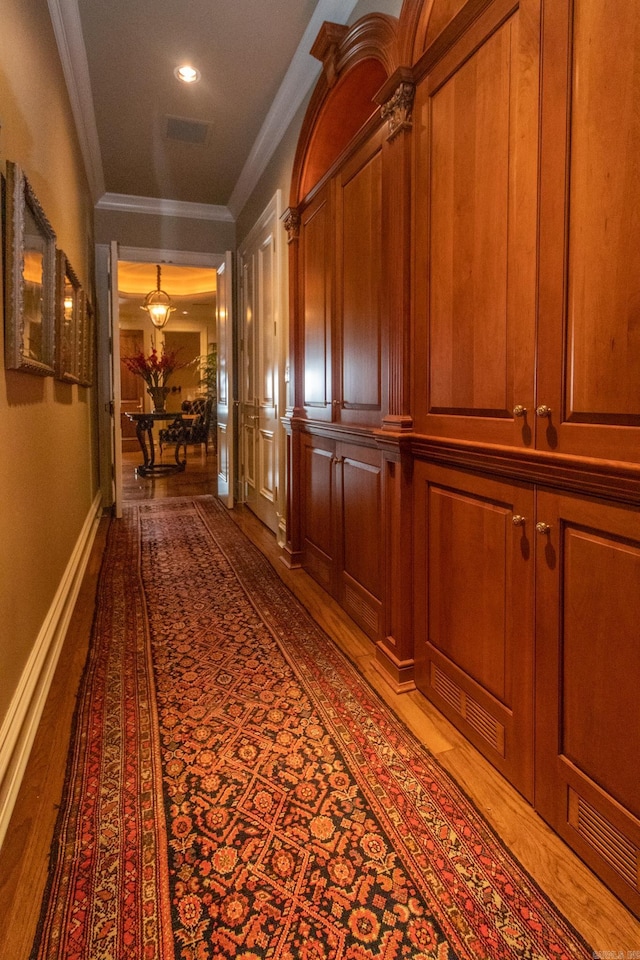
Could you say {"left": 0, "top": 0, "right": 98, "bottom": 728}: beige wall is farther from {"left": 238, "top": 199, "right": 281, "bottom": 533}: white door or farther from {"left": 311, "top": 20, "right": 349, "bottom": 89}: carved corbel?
{"left": 238, "top": 199, "right": 281, "bottom": 533}: white door

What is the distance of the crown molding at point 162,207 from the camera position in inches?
208

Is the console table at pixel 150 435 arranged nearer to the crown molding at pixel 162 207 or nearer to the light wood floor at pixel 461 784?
the crown molding at pixel 162 207

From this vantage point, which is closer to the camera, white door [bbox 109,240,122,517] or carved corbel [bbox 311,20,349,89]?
carved corbel [bbox 311,20,349,89]

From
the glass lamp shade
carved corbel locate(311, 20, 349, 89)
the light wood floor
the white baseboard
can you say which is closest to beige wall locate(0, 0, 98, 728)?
the white baseboard

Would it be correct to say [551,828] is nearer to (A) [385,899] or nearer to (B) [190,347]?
(A) [385,899]

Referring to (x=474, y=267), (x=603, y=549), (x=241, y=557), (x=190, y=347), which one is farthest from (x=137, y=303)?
(x=603, y=549)

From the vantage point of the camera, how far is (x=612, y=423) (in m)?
1.15

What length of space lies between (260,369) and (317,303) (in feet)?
5.54

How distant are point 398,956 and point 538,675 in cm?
67

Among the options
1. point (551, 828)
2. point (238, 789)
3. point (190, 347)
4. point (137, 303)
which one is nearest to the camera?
point (551, 828)

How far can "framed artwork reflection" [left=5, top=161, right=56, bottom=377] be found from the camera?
62.9 inches

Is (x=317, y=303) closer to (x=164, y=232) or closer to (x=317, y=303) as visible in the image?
(x=317, y=303)

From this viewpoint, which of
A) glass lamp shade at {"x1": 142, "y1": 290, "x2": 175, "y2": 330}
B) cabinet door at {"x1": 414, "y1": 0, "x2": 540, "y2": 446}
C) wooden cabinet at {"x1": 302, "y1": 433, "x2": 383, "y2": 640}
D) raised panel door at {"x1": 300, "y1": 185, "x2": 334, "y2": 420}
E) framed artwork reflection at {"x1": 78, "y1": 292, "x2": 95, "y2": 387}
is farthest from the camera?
glass lamp shade at {"x1": 142, "y1": 290, "x2": 175, "y2": 330}

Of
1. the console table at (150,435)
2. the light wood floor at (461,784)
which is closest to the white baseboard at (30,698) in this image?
the light wood floor at (461,784)
